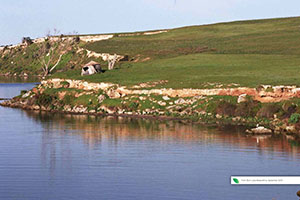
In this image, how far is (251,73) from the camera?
76.1 metres

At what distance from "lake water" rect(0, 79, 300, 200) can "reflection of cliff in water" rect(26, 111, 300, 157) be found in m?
0.08

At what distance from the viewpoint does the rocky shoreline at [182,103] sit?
60312mm

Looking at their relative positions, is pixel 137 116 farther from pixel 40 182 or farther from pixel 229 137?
pixel 40 182

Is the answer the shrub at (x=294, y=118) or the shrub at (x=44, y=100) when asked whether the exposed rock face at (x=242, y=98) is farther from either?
the shrub at (x=44, y=100)

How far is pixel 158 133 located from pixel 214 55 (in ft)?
149

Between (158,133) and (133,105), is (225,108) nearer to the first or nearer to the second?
(158,133)

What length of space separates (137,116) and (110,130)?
1010 centimetres

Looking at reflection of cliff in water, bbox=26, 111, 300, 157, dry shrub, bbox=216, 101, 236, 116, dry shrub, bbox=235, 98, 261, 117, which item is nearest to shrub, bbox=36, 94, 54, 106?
reflection of cliff in water, bbox=26, 111, 300, 157

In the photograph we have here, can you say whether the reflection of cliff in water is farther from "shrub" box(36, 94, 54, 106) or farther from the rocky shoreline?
"shrub" box(36, 94, 54, 106)

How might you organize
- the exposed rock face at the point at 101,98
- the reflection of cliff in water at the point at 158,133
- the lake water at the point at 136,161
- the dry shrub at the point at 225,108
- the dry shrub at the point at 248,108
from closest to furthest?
the lake water at the point at 136,161 → the reflection of cliff in water at the point at 158,133 → the dry shrub at the point at 248,108 → the dry shrub at the point at 225,108 → the exposed rock face at the point at 101,98

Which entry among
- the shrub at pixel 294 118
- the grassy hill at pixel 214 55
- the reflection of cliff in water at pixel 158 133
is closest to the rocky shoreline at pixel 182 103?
the shrub at pixel 294 118

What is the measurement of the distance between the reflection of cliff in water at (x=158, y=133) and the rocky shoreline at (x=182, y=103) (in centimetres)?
260

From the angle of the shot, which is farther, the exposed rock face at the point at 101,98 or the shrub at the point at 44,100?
the shrub at the point at 44,100

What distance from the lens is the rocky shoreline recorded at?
2375 inches
